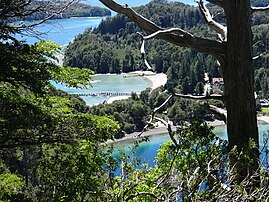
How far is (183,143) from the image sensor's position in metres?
2.64

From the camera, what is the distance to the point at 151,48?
57.0 m

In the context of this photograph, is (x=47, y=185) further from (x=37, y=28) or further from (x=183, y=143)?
(x=183, y=143)

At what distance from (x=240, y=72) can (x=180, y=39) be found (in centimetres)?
43

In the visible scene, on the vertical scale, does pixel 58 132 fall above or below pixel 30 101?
below

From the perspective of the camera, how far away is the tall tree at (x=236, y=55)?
281cm

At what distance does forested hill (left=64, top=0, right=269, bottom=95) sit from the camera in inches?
2021

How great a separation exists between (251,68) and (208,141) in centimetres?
60

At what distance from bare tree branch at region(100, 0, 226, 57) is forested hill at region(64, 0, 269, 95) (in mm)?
38794

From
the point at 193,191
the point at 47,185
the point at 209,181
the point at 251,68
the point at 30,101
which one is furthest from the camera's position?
the point at 47,185

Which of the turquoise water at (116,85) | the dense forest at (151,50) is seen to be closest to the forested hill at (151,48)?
the dense forest at (151,50)

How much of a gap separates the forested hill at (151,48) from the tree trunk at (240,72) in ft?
127

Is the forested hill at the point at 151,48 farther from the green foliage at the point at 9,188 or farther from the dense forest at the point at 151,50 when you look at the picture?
the green foliage at the point at 9,188

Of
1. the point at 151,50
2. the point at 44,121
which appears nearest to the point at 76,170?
the point at 44,121

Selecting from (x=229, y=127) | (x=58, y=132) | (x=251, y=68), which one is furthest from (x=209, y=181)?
(x=58, y=132)
